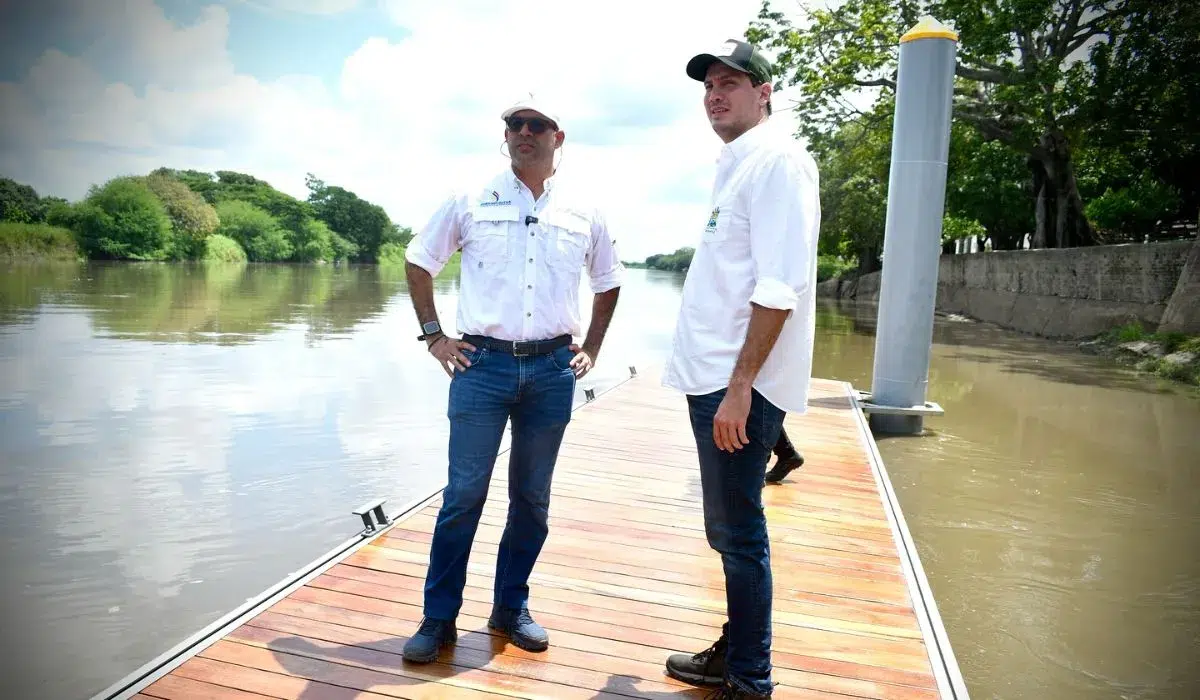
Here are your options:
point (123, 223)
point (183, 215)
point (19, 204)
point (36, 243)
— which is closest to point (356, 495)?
point (36, 243)

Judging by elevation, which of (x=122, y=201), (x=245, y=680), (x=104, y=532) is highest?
(x=122, y=201)

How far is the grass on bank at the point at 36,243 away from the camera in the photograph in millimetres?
49719

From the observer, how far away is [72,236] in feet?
194

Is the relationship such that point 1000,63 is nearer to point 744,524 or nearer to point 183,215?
point 744,524

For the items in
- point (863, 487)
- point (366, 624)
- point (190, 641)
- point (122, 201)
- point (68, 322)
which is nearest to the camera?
point (190, 641)

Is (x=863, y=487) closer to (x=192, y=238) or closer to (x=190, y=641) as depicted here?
(x=190, y=641)

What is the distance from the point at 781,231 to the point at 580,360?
1067 millimetres

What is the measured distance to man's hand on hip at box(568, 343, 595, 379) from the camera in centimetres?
319

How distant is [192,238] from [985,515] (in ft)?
257

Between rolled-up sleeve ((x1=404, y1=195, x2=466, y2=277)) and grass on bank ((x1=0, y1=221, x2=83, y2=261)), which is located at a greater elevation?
grass on bank ((x1=0, y1=221, x2=83, y2=261))

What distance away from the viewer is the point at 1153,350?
15.4 metres

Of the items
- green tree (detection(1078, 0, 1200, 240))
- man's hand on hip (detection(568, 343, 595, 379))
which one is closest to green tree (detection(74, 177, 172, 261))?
green tree (detection(1078, 0, 1200, 240))

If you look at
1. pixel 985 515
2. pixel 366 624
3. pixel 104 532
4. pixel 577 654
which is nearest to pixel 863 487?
pixel 985 515

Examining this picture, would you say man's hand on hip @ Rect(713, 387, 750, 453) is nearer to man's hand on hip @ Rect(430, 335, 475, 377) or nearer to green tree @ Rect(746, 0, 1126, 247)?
man's hand on hip @ Rect(430, 335, 475, 377)
